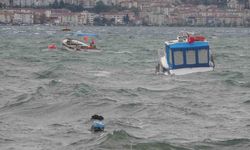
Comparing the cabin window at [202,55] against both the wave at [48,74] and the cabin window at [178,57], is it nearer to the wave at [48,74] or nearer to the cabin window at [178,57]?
the cabin window at [178,57]

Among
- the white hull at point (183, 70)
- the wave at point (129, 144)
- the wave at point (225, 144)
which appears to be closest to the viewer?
the wave at point (129, 144)

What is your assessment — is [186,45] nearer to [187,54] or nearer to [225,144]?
[187,54]

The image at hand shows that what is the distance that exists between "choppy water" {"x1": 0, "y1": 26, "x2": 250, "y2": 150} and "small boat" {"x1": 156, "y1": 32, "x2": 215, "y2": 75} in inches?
24.3

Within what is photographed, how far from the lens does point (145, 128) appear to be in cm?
2402

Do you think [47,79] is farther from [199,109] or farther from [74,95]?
[199,109]

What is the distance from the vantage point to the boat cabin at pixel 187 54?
41438 mm

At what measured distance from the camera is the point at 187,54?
4172cm

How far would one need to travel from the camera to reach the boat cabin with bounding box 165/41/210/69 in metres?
41.4

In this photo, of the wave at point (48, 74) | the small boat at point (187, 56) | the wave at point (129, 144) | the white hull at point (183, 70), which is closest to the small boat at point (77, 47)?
the wave at point (48, 74)

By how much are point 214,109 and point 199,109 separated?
55 cm

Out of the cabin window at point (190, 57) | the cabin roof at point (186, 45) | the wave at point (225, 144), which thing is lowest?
the wave at point (225, 144)

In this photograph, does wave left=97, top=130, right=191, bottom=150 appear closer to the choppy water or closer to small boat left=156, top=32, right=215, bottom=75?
the choppy water

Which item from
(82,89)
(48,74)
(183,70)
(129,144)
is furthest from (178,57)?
(129,144)

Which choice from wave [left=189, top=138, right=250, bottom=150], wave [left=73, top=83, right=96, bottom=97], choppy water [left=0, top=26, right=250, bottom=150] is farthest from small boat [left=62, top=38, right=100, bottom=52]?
wave [left=189, top=138, right=250, bottom=150]
